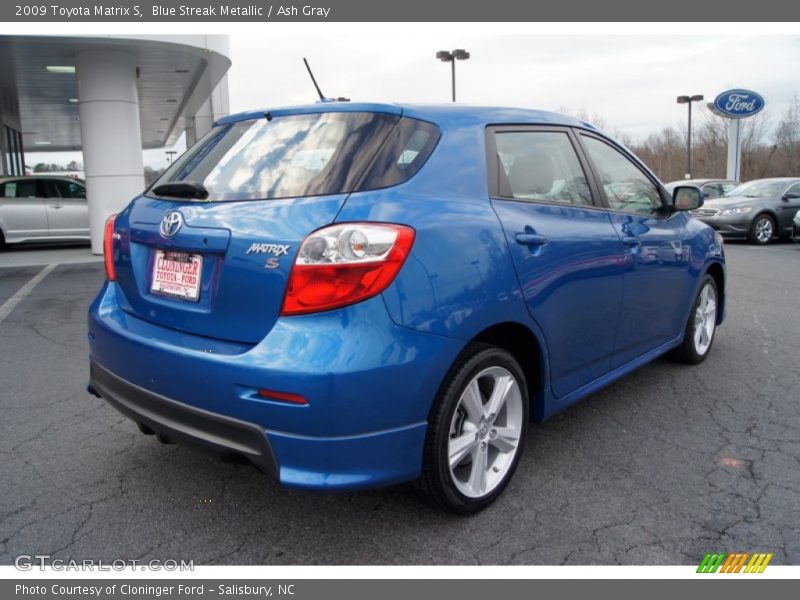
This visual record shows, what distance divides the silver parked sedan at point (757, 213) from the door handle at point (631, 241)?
11.8 meters

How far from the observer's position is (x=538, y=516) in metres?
2.80

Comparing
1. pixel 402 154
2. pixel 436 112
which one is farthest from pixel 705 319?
pixel 402 154

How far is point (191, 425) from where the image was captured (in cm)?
246

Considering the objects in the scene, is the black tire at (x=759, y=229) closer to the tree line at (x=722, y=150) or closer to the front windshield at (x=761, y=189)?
the front windshield at (x=761, y=189)

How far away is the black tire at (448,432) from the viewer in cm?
251

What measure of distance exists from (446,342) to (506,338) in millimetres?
597

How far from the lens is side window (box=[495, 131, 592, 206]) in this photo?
303 cm

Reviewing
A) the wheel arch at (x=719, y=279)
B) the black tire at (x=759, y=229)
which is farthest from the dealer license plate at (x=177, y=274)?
the black tire at (x=759, y=229)

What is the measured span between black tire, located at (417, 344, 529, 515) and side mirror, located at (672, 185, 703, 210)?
7.26 feet

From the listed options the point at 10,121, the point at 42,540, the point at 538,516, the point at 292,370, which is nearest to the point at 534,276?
the point at 538,516

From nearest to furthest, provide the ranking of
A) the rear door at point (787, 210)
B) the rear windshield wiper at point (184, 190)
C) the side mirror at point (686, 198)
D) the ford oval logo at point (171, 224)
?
1. the ford oval logo at point (171, 224)
2. the rear windshield wiper at point (184, 190)
3. the side mirror at point (686, 198)
4. the rear door at point (787, 210)

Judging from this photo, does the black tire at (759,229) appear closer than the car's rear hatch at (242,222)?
No

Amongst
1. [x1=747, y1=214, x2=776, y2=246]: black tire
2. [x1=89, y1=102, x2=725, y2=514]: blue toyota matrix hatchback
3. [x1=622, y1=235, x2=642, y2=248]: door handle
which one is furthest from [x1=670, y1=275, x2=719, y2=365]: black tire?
[x1=747, y1=214, x2=776, y2=246]: black tire

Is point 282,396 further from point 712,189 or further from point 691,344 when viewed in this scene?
point 712,189
